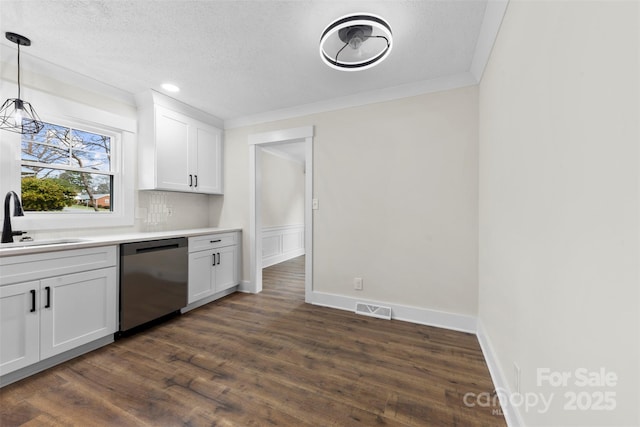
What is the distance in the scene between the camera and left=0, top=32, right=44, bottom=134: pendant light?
200 cm

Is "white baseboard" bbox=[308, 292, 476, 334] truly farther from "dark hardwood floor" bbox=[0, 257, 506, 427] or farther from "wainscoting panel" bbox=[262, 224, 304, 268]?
"wainscoting panel" bbox=[262, 224, 304, 268]

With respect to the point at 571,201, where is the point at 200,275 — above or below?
below

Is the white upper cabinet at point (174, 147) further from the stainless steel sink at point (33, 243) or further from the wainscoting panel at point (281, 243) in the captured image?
the wainscoting panel at point (281, 243)

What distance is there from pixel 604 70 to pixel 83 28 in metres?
2.95

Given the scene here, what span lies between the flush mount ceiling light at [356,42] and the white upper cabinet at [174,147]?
2.13 m

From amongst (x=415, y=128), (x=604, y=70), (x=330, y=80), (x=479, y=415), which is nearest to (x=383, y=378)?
(x=479, y=415)

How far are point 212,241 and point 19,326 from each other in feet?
5.73

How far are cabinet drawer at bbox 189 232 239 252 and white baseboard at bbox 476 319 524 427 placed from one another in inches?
119

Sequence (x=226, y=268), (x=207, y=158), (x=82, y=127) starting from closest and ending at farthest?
1. (x=82, y=127)
2. (x=226, y=268)
3. (x=207, y=158)

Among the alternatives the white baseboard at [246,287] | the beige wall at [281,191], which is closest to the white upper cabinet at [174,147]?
the white baseboard at [246,287]

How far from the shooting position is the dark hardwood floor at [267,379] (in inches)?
58.3

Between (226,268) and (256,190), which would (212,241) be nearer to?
(226,268)

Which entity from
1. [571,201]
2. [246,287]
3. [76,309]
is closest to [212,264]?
[246,287]

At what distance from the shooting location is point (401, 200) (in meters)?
2.78
